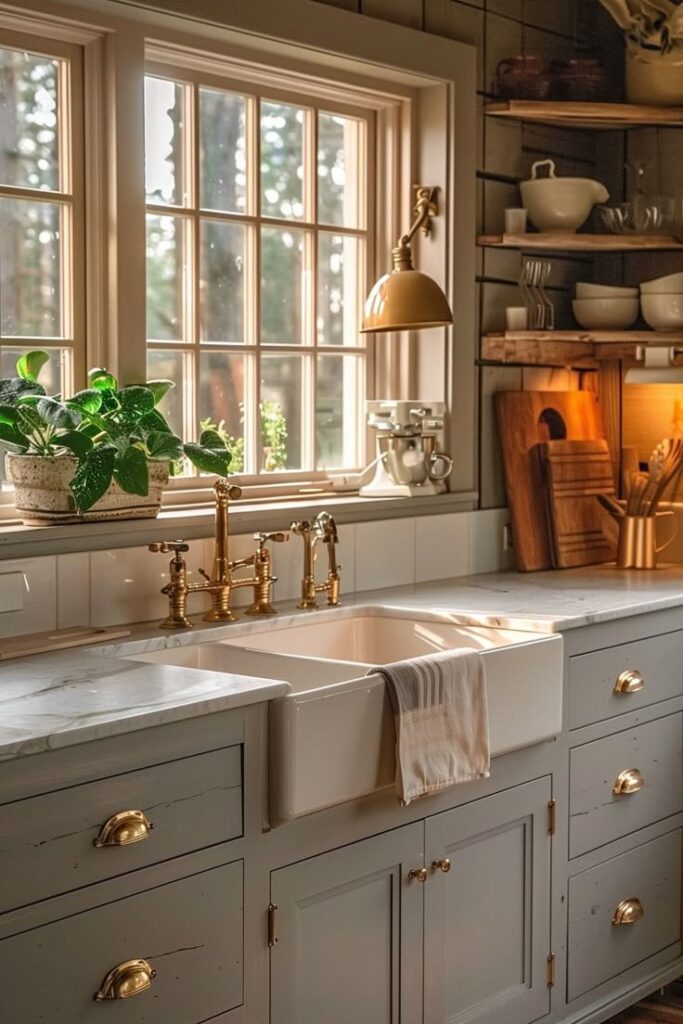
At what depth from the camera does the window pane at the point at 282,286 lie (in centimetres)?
349

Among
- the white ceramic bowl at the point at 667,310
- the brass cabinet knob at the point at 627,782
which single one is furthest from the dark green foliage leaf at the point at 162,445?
the white ceramic bowl at the point at 667,310

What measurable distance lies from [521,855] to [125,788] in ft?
3.84

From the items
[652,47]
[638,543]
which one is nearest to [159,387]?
[638,543]

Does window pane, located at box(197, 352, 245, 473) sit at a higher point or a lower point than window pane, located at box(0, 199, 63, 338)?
lower

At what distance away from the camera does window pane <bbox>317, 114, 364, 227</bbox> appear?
3.62m

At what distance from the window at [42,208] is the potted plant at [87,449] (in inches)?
5.1

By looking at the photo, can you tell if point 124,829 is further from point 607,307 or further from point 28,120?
point 607,307

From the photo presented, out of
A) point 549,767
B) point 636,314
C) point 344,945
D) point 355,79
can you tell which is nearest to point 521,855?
point 549,767

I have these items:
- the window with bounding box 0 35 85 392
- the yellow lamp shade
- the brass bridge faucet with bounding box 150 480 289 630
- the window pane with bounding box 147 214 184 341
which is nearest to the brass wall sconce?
the yellow lamp shade

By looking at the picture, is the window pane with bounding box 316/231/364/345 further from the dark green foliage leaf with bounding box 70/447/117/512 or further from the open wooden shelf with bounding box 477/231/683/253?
the dark green foliage leaf with bounding box 70/447/117/512

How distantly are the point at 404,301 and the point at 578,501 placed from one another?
2.91 ft

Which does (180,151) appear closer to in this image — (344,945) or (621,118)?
(621,118)

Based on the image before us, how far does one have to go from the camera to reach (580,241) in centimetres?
380

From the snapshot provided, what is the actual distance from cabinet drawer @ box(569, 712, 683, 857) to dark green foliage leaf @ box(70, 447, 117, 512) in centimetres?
118
